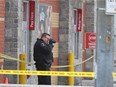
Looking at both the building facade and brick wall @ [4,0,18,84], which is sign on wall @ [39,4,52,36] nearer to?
the building facade

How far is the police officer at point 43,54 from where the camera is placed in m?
15.1

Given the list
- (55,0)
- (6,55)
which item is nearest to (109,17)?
(6,55)

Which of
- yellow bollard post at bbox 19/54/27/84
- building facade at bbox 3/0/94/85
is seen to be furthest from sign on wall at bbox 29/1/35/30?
yellow bollard post at bbox 19/54/27/84

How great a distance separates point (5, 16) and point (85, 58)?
10.2 metres

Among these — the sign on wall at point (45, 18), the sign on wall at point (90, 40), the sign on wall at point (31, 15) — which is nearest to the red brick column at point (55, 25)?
the sign on wall at point (45, 18)

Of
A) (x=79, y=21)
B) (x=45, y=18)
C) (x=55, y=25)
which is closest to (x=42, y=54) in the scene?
(x=45, y=18)

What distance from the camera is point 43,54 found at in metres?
15.2

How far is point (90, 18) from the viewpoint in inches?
1048

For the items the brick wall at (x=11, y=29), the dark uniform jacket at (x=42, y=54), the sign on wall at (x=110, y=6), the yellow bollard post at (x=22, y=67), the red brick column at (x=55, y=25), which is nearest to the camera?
the sign on wall at (x=110, y=6)

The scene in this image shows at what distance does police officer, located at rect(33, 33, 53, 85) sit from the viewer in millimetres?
15066

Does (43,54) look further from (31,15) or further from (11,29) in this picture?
(31,15)

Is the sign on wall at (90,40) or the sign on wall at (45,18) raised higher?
the sign on wall at (45,18)

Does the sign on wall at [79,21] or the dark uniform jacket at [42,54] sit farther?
the sign on wall at [79,21]

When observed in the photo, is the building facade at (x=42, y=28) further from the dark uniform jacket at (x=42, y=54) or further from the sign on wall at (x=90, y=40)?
the dark uniform jacket at (x=42, y=54)
